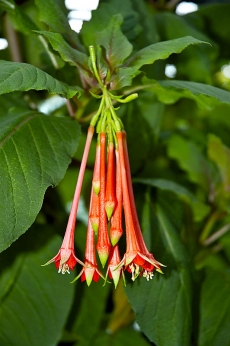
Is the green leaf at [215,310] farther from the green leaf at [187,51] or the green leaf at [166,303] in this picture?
the green leaf at [187,51]

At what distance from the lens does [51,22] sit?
56 centimetres

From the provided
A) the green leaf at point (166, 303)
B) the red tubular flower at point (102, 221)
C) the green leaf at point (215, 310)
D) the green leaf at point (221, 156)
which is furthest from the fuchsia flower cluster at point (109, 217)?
the green leaf at point (221, 156)

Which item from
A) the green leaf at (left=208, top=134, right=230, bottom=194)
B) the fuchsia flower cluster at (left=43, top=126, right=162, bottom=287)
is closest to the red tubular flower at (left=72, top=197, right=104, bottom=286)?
the fuchsia flower cluster at (left=43, top=126, right=162, bottom=287)

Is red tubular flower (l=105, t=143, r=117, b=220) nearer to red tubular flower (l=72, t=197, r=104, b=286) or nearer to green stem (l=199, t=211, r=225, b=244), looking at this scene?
red tubular flower (l=72, t=197, r=104, b=286)

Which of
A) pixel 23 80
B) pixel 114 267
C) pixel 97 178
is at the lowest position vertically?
pixel 114 267

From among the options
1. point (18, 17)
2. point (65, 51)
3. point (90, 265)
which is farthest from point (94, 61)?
point (90, 265)

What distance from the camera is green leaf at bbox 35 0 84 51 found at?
1.82ft

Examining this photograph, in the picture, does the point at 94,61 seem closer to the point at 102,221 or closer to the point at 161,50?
the point at 161,50

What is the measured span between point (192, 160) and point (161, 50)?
0.45 m

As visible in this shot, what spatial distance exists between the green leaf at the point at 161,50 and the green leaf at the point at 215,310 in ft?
1.45

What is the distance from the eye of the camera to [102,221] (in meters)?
0.51

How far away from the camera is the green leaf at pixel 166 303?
24.9 inches

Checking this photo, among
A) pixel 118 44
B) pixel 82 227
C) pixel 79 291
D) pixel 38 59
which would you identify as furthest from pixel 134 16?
pixel 79 291

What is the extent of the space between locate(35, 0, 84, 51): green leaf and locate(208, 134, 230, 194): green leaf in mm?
390
